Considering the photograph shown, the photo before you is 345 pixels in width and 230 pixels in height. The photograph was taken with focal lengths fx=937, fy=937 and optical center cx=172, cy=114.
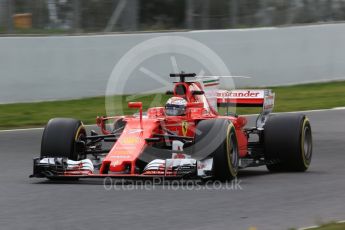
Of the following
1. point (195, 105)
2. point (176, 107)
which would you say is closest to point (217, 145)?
point (176, 107)

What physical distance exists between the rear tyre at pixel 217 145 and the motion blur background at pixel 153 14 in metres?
9.57

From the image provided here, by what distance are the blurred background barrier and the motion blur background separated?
32 centimetres

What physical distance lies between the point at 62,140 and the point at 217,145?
77.0 inches

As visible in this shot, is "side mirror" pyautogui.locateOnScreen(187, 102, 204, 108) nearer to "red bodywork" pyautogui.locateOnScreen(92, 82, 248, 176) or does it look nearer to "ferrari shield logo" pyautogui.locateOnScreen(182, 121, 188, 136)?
"red bodywork" pyautogui.locateOnScreen(92, 82, 248, 176)

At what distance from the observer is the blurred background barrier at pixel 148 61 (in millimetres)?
18859

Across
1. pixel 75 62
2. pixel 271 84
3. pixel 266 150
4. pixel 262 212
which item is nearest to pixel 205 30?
pixel 271 84

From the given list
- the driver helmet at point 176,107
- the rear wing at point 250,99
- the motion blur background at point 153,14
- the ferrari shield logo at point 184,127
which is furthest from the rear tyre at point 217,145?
the motion blur background at point 153,14

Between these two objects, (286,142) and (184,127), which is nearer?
(184,127)

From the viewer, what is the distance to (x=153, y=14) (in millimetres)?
21234

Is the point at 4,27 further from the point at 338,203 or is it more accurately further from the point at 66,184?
the point at 338,203

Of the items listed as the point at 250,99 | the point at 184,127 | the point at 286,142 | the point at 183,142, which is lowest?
the point at 286,142

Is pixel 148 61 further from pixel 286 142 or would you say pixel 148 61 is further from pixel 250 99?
pixel 286 142

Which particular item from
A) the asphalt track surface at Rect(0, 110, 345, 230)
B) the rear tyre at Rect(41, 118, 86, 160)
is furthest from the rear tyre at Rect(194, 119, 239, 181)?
the rear tyre at Rect(41, 118, 86, 160)

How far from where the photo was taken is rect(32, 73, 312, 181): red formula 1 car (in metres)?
10.2
